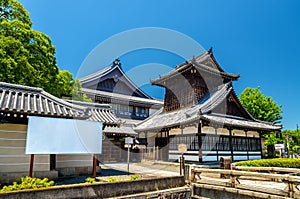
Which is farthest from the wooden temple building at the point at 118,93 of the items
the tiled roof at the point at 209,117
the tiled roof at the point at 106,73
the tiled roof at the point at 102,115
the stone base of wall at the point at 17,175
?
the stone base of wall at the point at 17,175

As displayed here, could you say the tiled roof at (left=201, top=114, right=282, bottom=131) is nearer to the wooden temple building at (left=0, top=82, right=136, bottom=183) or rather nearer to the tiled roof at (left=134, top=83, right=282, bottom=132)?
the tiled roof at (left=134, top=83, right=282, bottom=132)

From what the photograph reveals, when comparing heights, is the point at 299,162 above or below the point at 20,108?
below

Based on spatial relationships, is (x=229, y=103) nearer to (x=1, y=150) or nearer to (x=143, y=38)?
(x=143, y=38)

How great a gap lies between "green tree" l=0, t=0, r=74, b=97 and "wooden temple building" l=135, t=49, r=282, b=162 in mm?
10213

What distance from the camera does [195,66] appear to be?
19.3m

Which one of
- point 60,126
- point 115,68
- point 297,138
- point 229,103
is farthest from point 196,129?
point 297,138

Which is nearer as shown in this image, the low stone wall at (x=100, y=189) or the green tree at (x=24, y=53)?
the low stone wall at (x=100, y=189)

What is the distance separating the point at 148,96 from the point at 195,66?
16924mm

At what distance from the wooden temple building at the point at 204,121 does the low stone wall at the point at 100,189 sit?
268 inches

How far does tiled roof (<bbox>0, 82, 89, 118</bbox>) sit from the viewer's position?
855 centimetres

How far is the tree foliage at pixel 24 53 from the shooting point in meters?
13.4

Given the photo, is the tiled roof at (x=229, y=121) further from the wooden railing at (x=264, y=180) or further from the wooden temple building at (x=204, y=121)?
the wooden railing at (x=264, y=180)

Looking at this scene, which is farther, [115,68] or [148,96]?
[148,96]

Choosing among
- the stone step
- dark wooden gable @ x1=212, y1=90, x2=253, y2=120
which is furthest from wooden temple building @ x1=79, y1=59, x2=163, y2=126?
the stone step
